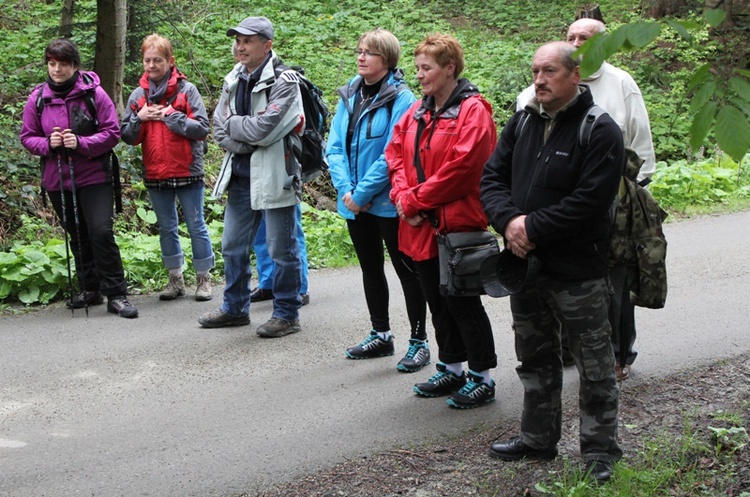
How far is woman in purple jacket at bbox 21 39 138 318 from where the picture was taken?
713cm

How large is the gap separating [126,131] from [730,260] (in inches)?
241

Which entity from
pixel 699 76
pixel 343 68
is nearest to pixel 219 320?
pixel 699 76

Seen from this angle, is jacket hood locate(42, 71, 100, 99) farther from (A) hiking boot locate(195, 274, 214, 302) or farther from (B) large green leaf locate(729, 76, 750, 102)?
(B) large green leaf locate(729, 76, 750, 102)

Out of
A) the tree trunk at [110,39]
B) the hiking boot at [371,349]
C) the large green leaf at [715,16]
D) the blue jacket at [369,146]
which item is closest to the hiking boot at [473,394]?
the hiking boot at [371,349]

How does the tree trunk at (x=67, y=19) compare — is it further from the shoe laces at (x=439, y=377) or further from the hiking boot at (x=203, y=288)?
the shoe laces at (x=439, y=377)

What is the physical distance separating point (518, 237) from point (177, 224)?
4443 millimetres

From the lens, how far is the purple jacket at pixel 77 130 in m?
7.19

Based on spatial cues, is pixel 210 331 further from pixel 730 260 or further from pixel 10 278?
pixel 730 260

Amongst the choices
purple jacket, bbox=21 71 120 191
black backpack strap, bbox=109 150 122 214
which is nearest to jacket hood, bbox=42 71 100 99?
purple jacket, bbox=21 71 120 191

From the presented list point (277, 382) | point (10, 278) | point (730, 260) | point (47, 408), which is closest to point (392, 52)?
point (277, 382)

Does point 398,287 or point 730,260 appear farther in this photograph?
point 730,260

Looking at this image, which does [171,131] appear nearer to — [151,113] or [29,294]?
[151,113]

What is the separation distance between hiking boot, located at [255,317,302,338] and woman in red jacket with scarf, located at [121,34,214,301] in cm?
125

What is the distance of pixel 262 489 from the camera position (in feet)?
14.0
